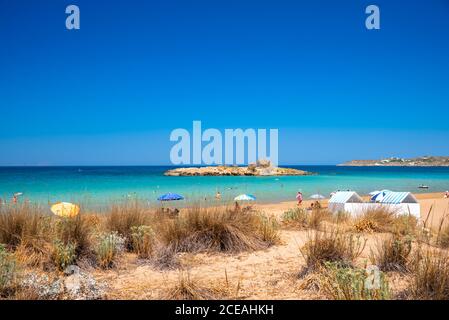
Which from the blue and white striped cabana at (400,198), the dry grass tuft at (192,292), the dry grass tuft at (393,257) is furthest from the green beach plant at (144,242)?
the blue and white striped cabana at (400,198)

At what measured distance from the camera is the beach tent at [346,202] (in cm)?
1110

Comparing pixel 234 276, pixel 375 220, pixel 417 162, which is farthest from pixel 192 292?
pixel 417 162

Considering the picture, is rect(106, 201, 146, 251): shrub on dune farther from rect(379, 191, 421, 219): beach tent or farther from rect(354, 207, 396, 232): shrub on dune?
rect(379, 191, 421, 219): beach tent

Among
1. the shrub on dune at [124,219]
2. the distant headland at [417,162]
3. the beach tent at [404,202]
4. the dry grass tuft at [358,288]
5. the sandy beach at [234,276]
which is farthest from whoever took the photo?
the distant headland at [417,162]

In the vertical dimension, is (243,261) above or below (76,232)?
below

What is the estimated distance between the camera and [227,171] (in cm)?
7362

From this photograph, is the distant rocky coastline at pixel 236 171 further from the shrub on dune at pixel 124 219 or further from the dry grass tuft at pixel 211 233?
the dry grass tuft at pixel 211 233

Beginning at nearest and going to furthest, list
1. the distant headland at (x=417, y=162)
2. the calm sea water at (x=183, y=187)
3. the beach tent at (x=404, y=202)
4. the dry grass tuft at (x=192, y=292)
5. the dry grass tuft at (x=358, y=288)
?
the dry grass tuft at (x=358, y=288)
the dry grass tuft at (x=192, y=292)
the beach tent at (x=404, y=202)
the calm sea water at (x=183, y=187)
the distant headland at (x=417, y=162)

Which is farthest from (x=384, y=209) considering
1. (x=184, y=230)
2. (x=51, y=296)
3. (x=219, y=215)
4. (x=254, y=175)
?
(x=254, y=175)

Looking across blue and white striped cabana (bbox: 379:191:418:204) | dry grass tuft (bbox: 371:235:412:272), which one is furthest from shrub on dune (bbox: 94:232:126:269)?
blue and white striped cabana (bbox: 379:191:418:204)

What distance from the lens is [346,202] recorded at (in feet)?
37.8

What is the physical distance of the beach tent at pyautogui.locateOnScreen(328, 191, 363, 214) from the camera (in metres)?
11.1
